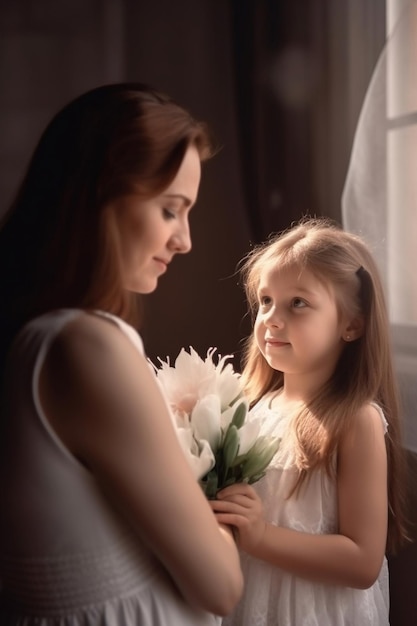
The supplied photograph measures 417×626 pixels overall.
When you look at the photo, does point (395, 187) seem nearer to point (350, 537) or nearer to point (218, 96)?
point (218, 96)

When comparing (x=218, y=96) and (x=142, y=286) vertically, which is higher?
(x=218, y=96)

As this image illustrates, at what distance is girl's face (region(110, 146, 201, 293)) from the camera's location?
1.01m

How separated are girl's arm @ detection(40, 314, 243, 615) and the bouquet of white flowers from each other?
23 cm

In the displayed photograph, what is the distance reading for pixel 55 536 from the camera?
93cm

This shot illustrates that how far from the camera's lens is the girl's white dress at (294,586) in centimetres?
146

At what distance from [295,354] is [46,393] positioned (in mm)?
726

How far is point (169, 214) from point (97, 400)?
294 mm

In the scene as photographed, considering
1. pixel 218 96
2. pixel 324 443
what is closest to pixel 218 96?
pixel 218 96

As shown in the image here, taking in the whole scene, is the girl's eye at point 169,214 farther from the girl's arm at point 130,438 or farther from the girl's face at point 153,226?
the girl's arm at point 130,438

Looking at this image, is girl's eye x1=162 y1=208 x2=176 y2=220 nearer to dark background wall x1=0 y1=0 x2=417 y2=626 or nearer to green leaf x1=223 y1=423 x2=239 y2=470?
green leaf x1=223 y1=423 x2=239 y2=470

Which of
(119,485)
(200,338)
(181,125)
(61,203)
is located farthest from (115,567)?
(200,338)

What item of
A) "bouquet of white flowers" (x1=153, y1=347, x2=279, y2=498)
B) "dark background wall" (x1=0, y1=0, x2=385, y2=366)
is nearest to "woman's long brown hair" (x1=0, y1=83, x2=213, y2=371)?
"bouquet of white flowers" (x1=153, y1=347, x2=279, y2=498)

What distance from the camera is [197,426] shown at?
48.2 inches

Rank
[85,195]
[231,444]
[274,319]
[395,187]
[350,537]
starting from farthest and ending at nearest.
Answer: [395,187] < [274,319] < [350,537] < [231,444] < [85,195]
